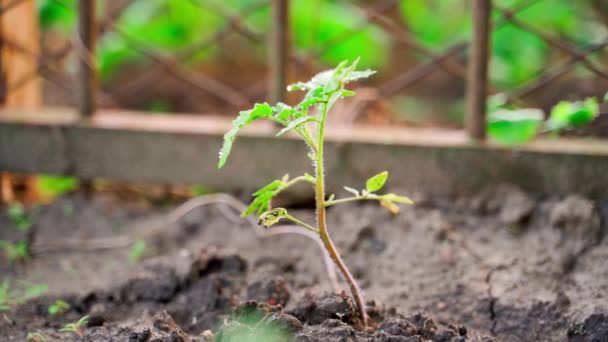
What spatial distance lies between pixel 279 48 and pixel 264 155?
0.29 m

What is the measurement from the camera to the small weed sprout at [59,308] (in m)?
1.54

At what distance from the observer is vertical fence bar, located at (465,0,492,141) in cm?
188

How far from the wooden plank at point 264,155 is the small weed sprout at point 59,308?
2.28ft

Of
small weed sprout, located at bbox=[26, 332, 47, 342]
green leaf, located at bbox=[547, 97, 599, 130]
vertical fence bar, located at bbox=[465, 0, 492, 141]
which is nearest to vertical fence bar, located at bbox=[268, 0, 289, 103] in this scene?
vertical fence bar, located at bbox=[465, 0, 492, 141]

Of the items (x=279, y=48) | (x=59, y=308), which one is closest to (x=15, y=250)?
(x=59, y=308)

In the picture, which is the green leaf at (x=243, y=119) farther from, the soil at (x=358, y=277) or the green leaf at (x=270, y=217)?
the soil at (x=358, y=277)

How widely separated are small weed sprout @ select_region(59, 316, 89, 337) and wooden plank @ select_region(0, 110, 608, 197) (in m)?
0.78

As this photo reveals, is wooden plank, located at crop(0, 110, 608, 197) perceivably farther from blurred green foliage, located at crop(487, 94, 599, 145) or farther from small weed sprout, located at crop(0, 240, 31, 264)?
small weed sprout, located at crop(0, 240, 31, 264)

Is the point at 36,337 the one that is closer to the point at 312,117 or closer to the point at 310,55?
the point at 312,117

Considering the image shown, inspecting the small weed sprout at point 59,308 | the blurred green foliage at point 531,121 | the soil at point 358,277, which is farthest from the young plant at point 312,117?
the blurred green foliage at point 531,121

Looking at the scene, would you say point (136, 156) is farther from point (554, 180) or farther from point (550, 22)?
point (550, 22)

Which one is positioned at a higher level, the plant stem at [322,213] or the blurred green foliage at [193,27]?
the blurred green foliage at [193,27]

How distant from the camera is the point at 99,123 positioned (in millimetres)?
2230

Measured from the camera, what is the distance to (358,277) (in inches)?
67.0
